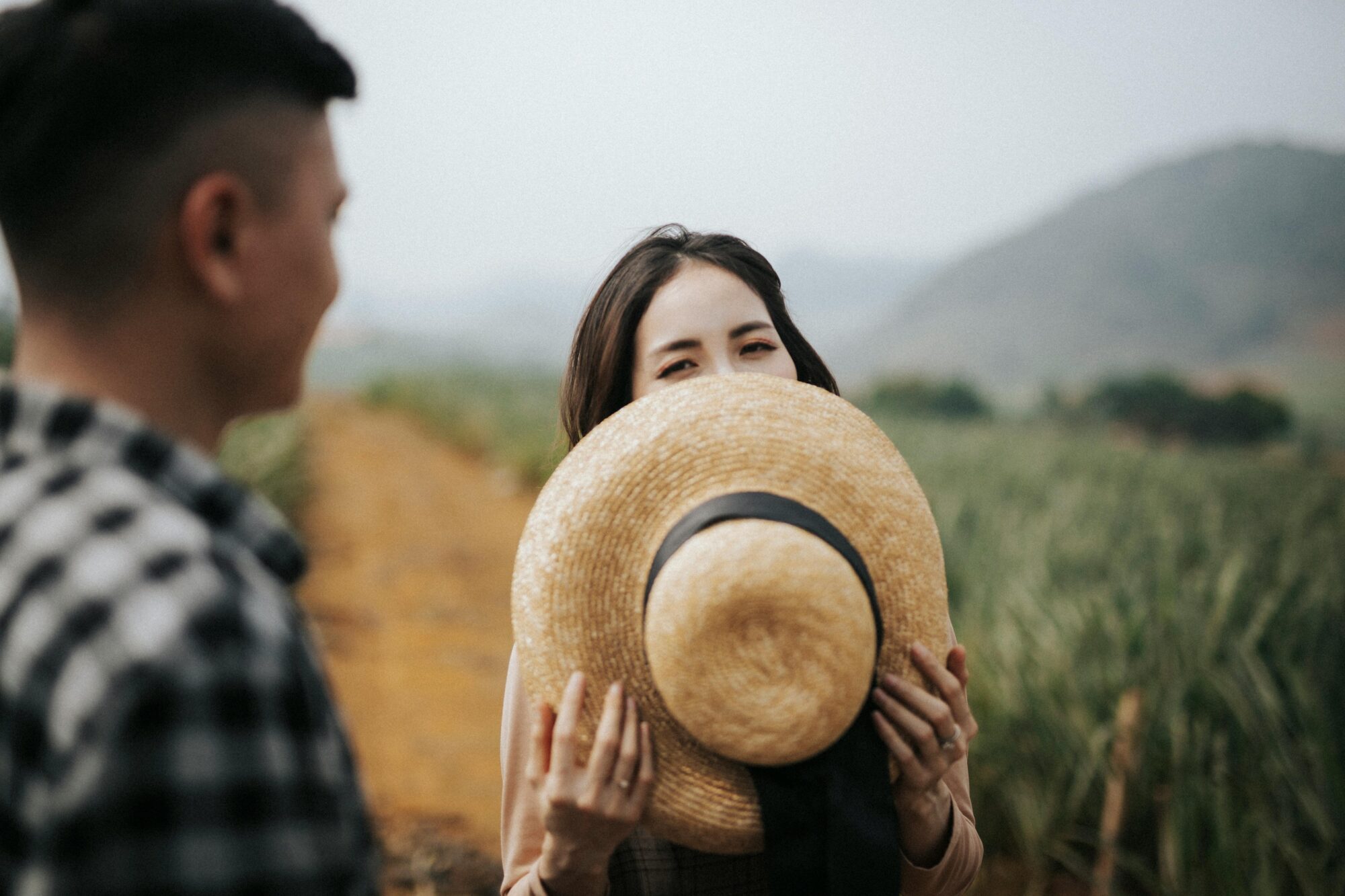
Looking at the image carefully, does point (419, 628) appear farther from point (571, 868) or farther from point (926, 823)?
point (926, 823)

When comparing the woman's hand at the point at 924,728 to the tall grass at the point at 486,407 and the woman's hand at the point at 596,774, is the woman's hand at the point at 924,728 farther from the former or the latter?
the tall grass at the point at 486,407

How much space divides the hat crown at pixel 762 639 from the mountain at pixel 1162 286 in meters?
54.6

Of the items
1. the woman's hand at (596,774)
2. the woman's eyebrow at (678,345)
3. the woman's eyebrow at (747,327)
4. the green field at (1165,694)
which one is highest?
the woman's eyebrow at (747,327)

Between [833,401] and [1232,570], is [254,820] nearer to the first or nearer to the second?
[833,401]

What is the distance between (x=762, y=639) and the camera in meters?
1.09

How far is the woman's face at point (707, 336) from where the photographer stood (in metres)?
1.57

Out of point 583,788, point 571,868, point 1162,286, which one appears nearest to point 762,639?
point 583,788

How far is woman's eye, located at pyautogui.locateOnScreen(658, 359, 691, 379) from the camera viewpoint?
62.4 inches

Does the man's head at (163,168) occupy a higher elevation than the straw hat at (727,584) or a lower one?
higher

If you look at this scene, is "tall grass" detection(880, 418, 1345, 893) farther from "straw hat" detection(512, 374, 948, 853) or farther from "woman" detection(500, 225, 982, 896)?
"straw hat" detection(512, 374, 948, 853)

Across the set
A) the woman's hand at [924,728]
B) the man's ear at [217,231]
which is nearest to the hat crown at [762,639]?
the woman's hand at [924,728]

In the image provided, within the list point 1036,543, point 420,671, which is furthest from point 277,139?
point 420,671

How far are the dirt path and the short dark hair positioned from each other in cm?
358

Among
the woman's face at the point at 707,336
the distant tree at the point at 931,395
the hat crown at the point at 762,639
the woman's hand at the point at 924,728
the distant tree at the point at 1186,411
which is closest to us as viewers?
the hat crown at the point at 762,639
